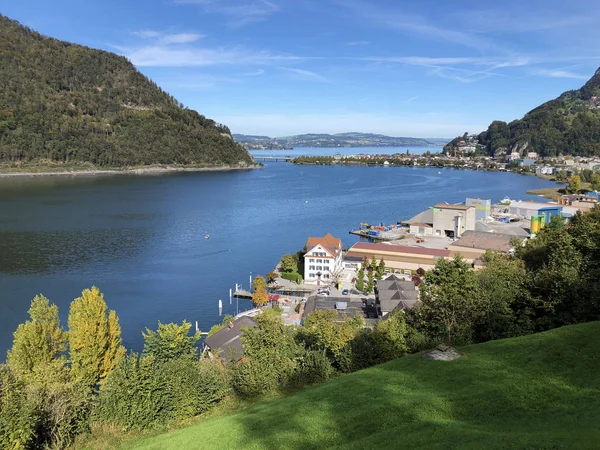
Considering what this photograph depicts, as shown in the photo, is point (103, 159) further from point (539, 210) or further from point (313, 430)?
point (313, 430)

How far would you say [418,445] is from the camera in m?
4.80

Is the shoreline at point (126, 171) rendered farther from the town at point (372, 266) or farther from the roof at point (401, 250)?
the roof at point (401, 250)

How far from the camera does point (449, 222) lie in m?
33.1

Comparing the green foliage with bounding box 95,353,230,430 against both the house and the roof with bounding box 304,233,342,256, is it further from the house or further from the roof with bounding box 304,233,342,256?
the roof with bounding box 304,233,342,256

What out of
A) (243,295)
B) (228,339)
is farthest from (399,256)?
(228,339)

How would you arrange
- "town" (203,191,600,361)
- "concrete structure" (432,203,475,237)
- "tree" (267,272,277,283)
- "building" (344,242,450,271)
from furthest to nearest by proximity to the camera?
"concrete structure" (432,203,475,237) → "building" (344,242,450,271) → "tree" (267,272,277,283) → "town" (203,191,600,361)

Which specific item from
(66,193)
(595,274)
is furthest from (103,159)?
(595,274)

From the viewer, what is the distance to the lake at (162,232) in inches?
812

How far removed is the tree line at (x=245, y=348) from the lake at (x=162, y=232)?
4.85 metres

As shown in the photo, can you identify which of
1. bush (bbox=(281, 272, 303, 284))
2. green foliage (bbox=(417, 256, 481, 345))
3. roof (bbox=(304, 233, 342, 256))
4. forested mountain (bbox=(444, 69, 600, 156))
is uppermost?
forested mountain (bbox=(444, 69, 600, 156))

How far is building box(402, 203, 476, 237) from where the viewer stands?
3262 centimetres

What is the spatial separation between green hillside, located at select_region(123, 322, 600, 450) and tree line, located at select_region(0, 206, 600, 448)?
95 cm

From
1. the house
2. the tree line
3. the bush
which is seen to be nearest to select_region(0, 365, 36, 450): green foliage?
the tree line

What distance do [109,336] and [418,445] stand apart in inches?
375
